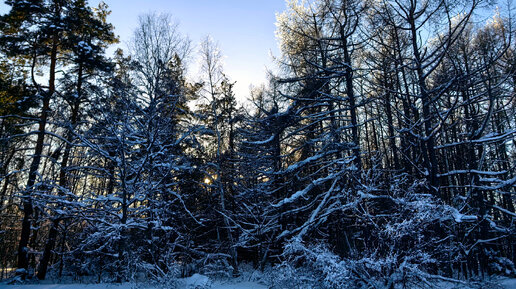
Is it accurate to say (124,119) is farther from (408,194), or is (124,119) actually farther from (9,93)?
(9,93)

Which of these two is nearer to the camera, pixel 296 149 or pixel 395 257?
pixel 395 257

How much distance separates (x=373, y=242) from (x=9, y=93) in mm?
18703

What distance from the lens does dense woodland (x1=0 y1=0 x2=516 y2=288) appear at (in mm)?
7133

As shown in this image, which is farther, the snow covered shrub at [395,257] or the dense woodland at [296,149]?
the dense woodland at [296,149]

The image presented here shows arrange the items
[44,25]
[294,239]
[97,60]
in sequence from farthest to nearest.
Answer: [97,60] → [44,25] → [294,239]

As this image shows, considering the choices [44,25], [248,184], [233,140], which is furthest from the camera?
[233,140]

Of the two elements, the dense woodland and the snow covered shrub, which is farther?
the dense woodland

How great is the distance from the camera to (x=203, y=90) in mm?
16844

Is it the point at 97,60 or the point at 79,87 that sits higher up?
the point at 97,60

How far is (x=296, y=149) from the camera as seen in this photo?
10.6 metres

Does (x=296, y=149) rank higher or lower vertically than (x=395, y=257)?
higher

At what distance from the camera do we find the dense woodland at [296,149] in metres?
7.13

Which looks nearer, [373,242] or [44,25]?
[373,242]

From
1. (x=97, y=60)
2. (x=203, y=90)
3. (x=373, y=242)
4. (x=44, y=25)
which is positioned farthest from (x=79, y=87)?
(x=373, y=242)
